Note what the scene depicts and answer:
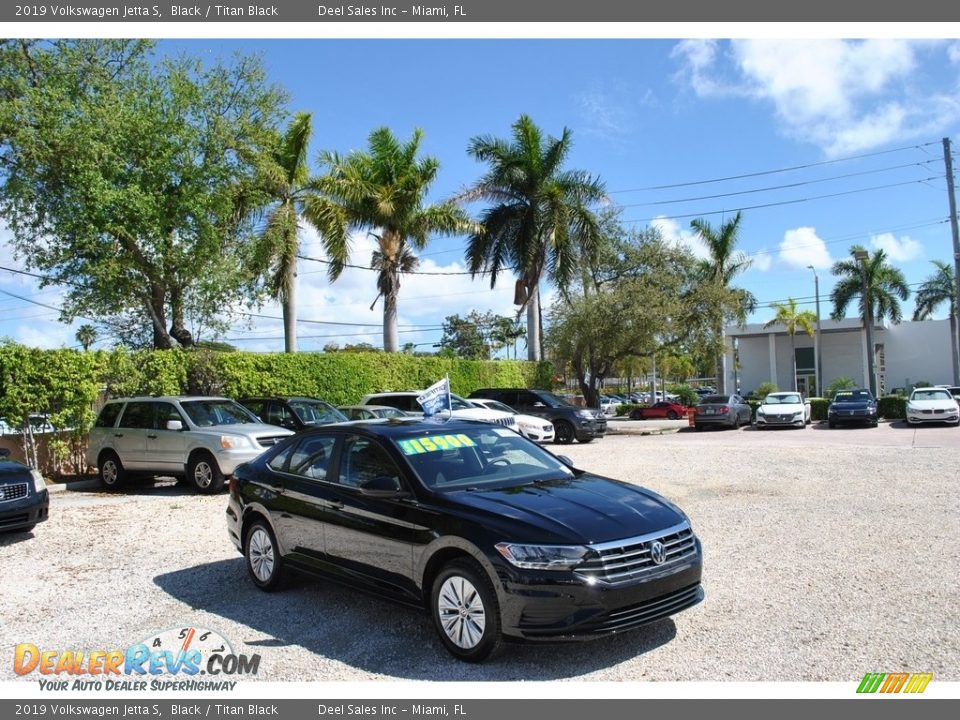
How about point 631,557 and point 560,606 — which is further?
point 631,557

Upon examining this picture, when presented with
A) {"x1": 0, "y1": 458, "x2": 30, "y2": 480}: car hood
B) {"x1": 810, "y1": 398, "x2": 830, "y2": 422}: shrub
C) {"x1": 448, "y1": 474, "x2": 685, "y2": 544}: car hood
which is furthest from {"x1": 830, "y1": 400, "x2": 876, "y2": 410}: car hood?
{"x1": 0, "y1": 458, "x2": 30, "y2": 480}: car hood

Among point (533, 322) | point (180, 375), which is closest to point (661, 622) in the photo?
point (180, 375)

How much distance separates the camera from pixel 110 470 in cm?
1427

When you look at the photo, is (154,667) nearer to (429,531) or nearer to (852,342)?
(429,531)

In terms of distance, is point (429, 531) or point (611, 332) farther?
point (611, 332)

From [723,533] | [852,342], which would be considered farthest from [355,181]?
[852,342]

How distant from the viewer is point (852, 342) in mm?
55406

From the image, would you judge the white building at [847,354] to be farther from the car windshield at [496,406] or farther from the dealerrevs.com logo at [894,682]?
the dealerrevs.com logo at [894,682]

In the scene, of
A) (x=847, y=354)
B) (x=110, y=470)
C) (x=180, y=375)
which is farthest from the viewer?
(x=847, y=354)

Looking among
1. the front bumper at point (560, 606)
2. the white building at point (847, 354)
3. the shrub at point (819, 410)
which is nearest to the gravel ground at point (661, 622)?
the front bumper at point (560, 606)

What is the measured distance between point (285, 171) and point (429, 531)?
2048 centimetres

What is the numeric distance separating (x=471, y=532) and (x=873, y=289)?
1998 inches

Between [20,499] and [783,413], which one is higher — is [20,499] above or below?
above

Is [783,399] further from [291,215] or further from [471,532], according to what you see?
[471,532]
